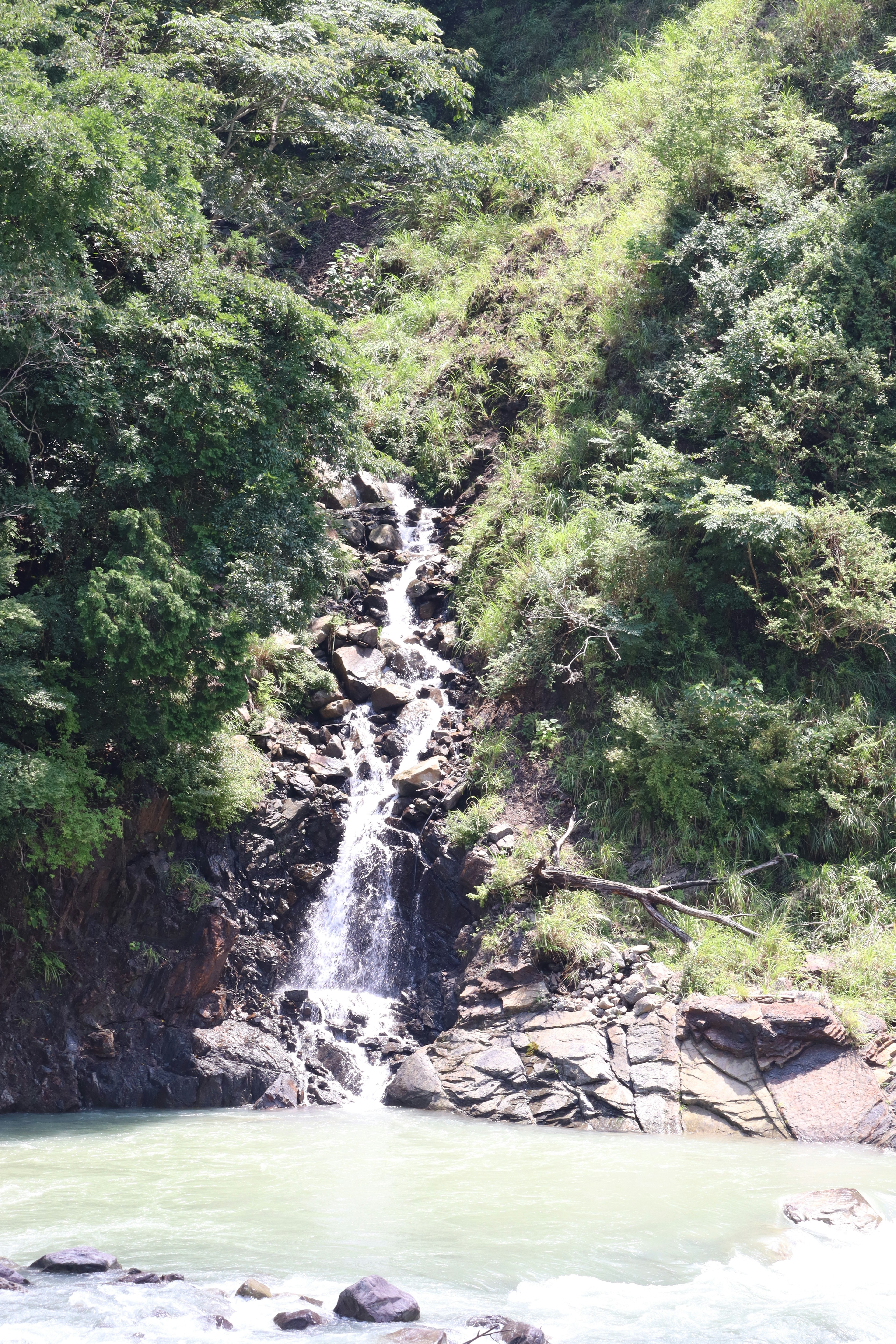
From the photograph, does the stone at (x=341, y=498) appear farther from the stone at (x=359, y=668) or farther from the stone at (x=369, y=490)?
the stone at (x=359, y=668)

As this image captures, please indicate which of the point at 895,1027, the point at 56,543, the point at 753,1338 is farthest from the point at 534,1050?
the point at 56,543

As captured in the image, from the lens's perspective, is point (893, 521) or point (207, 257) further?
point (893, 521)

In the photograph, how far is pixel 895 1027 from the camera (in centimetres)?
1080

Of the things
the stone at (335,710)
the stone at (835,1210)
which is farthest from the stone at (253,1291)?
the stone at (335,710)

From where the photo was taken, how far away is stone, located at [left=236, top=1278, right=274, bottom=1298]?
5.85 m

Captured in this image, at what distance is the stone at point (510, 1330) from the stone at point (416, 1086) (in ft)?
20.2

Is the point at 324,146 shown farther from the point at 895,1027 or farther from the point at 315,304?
the point at 895,1027

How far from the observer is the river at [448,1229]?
18.6ft

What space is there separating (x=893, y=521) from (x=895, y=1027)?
644cm

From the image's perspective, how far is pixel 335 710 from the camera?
51.6 ft

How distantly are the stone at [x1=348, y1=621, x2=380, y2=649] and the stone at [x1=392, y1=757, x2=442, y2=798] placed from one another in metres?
2.70

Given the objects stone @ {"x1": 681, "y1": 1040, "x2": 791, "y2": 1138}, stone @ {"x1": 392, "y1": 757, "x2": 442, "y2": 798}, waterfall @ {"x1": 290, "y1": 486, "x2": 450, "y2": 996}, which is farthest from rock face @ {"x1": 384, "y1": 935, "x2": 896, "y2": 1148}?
stone @ {"x1": 392, "y1": 757, "x2": 442, "y2": 798}

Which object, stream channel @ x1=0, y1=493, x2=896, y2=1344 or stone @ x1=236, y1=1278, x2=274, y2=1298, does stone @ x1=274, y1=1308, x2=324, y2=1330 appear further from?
stone @ x1=236, y1=1278, x2=274, y2=1298

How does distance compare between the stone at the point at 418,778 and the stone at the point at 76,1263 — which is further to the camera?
the stone at the point at 418,778
